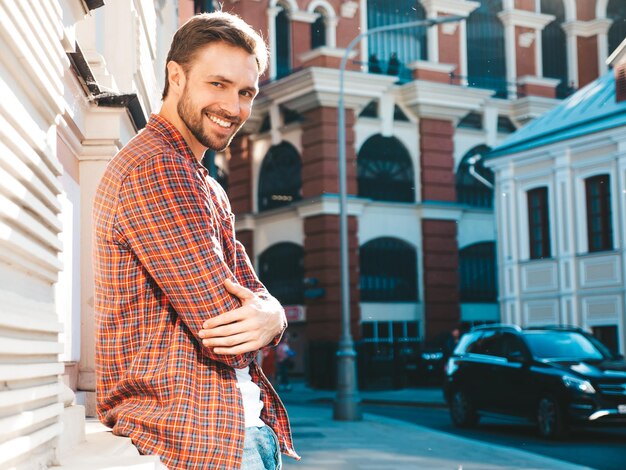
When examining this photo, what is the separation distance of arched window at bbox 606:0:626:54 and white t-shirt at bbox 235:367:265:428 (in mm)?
32130

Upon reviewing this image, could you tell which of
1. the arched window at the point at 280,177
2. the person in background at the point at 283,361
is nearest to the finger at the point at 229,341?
the person in background at the point at 283,361

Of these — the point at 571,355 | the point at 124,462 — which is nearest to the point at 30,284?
the point at 124,462

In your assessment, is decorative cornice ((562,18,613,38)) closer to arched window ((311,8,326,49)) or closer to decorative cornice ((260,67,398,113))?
decorative cornice ((260,67,398,113))

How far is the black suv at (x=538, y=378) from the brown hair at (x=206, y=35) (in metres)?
12.8

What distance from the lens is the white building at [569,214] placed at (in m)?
25.1

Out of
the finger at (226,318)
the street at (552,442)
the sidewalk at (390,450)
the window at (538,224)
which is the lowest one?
the street at (552,442)

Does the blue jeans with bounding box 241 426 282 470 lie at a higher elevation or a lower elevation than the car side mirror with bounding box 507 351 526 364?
higher

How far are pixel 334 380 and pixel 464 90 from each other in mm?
10246

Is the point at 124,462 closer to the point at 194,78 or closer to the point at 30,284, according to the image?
the point at 30,284

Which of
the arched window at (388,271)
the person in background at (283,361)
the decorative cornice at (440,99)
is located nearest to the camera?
the person in background at (283,361)

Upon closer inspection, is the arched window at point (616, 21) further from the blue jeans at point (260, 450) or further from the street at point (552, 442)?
the blue jeans at point (260, 450)

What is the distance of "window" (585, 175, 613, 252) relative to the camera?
2547 cm

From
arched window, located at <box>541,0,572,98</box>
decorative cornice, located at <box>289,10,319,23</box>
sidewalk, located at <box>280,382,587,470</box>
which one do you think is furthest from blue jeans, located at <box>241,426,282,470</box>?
arched window, located at <box>541,0,572,98</box>

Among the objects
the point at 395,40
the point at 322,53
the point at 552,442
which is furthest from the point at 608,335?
the point at 395,40
